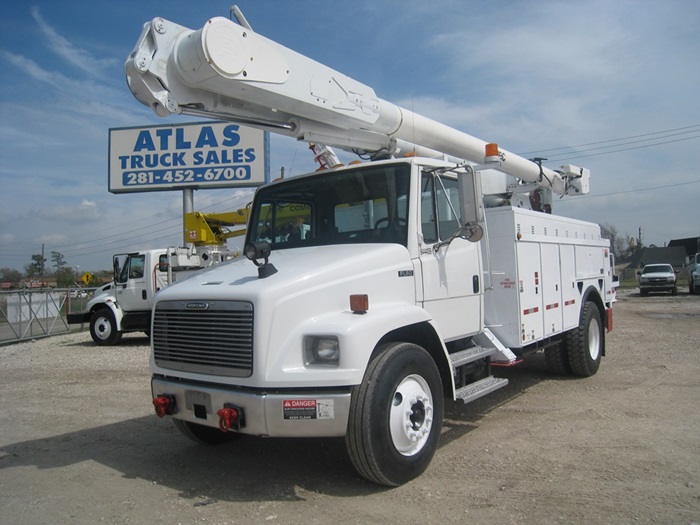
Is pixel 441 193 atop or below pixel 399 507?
atop

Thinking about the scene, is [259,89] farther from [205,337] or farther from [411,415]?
[411,415]

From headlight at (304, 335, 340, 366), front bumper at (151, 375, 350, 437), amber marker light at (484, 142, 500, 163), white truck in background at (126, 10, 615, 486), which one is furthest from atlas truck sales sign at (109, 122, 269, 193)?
front bumper at (151, 375, 350, 437)

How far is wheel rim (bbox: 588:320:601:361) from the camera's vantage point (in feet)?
27.3

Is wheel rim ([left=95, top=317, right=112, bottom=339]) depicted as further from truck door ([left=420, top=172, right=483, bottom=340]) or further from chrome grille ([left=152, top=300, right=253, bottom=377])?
truck door ([left=420, top=172, right=483, bottom=340])

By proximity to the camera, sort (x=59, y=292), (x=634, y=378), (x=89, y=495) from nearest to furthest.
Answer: (x=89, y=495) < (x=634, y=378) < (x=59, y=292)

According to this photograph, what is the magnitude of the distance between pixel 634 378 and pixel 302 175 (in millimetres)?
5941

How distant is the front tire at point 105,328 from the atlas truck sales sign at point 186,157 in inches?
291

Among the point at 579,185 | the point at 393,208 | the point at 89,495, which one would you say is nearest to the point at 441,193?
the point at 393,208

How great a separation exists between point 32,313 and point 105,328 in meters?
4.76

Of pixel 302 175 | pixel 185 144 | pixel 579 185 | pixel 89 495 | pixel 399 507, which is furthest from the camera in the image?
pixel 185 144

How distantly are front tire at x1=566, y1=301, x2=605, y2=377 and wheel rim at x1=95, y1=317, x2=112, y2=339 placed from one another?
486 inches

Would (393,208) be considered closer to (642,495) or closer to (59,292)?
(642,495)

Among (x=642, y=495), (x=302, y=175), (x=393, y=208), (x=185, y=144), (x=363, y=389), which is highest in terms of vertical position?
(x=185, y=144)

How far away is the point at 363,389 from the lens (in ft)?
12.9
